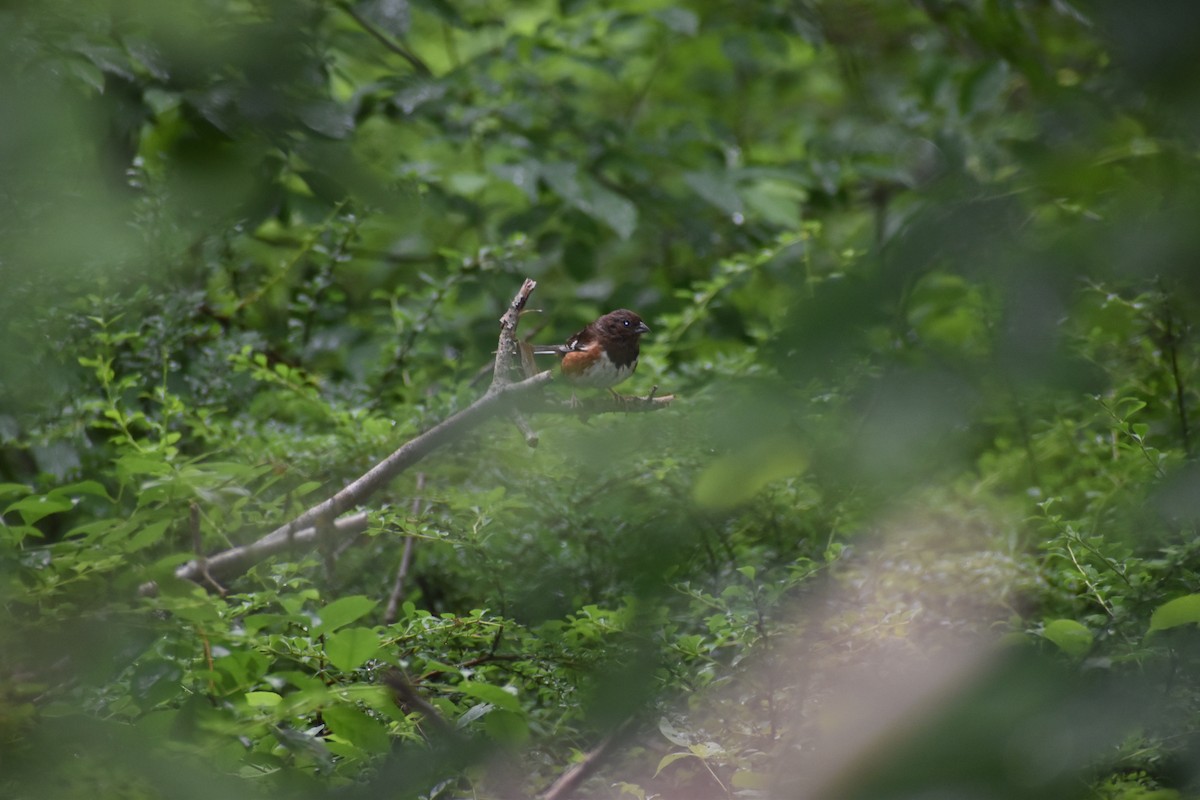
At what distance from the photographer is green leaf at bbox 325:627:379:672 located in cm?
92

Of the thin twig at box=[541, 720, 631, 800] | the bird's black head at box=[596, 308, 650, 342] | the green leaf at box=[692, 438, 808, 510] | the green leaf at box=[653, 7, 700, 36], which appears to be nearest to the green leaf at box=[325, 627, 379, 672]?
the thin twig at box=[541, 720, 631, 800]

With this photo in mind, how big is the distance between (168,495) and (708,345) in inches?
49.2

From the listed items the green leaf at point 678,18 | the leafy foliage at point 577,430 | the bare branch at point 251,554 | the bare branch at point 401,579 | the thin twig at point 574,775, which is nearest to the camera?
the leafy foliage at point 577,430

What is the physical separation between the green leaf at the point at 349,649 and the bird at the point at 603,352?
79 cm

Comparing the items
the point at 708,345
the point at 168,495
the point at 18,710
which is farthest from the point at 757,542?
the point at 18,710

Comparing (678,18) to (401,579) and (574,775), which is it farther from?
(574,775)

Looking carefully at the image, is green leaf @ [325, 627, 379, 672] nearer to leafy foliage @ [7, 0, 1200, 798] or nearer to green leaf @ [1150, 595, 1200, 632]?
leafy foliage @ [7, 0, 1200, 798]

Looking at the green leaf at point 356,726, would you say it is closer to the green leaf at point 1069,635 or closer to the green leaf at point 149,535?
the green leaf at point 149,535

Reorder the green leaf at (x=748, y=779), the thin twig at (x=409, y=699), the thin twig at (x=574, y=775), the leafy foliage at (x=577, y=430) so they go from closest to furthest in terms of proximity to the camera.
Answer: the leafy foliage at (x=577, y=430), the thin twig at (x=409, y=699), the thin twig at (x=574, y=775), the green leaf at (x=748, y=779)

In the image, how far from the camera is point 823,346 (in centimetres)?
46

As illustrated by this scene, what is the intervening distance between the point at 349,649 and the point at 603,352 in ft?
2.88

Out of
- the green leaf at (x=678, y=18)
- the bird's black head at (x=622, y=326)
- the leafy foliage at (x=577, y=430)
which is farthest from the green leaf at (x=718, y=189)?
the bird's black head at (x=622, y=326)

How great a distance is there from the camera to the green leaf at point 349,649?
923 millimetres

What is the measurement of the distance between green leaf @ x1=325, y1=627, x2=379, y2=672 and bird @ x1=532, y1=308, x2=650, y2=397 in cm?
79
